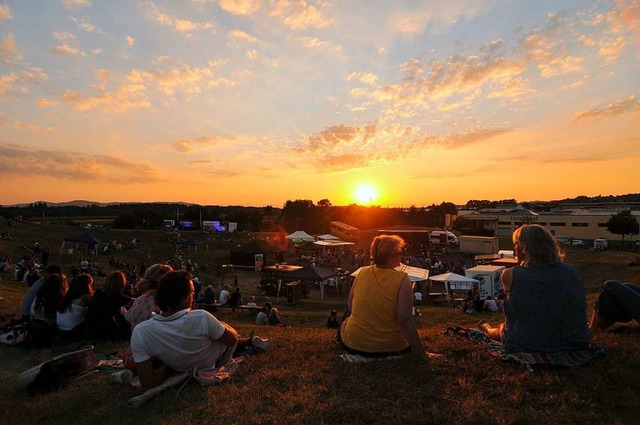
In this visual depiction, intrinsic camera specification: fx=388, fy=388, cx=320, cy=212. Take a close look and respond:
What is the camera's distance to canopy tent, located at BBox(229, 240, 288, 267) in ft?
105

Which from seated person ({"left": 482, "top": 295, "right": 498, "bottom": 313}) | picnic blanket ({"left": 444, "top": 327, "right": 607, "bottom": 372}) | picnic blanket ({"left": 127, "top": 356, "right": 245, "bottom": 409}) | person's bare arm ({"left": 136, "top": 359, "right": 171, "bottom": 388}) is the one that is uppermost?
picnic blanket ({"left": 444, "top": 327, "right": 607, "bottom": 372})

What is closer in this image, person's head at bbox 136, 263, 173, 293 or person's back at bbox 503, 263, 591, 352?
person's back at bbox 503, 263, 591, 352

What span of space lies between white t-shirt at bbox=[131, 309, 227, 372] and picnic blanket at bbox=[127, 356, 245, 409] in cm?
11

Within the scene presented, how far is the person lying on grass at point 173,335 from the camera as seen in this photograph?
12.2ft

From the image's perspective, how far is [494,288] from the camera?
67.6ft

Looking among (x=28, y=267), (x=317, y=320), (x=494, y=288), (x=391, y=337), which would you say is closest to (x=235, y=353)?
(x=391, y=337)

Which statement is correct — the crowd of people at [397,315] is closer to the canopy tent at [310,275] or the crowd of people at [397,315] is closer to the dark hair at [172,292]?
the dark hair at [172,292]

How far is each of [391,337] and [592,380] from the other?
5.87 feet

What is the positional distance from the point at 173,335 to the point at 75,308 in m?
3.95

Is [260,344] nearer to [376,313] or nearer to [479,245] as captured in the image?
[376,313]

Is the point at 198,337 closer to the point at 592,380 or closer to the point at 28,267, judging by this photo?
the point at 592,380

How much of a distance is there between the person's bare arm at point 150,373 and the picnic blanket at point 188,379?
0.19 feet

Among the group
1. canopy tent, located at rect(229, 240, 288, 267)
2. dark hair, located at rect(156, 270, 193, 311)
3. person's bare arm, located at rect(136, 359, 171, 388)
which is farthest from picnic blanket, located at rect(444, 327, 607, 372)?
canopy tent, located at rect(229, 240, 288, 267)

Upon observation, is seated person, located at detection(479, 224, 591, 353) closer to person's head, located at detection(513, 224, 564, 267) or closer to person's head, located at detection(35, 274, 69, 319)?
person's head, located at detection(513, 224, 564, 267)
